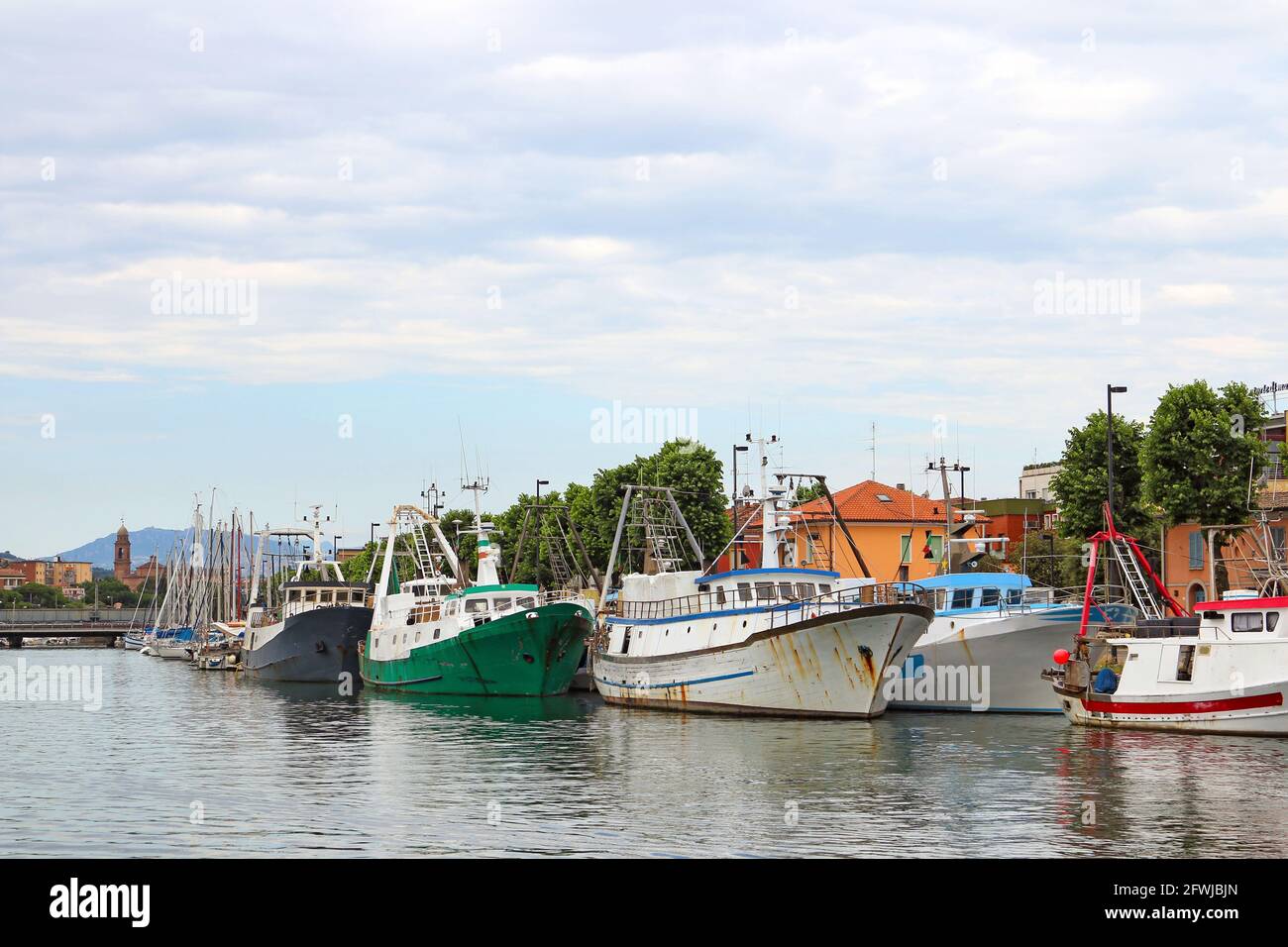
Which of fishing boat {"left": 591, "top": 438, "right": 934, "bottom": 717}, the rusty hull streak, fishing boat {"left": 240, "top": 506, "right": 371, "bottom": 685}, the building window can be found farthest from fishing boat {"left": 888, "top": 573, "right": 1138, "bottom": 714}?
fishing boat {"left": 240, "top": 506, "right": 371, "bottom": 685}

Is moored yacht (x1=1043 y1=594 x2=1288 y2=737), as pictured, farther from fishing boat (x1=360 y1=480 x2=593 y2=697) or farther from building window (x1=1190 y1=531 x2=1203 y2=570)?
building window (x1=1190 y1=531 x2=1203 y2=570)

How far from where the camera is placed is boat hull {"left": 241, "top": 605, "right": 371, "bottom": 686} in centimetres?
7856

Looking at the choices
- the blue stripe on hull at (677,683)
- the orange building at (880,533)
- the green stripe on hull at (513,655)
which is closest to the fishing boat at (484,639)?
the green stripe on hull at (513,655)

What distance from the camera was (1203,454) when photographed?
196 ft

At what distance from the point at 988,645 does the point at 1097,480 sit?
16666mm

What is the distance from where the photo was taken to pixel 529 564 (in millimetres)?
104000

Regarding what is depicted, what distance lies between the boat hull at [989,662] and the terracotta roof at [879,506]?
160 feet

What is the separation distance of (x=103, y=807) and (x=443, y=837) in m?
8.30

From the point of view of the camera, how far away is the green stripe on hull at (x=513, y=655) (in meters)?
59.6

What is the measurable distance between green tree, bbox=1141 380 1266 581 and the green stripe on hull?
24.1 metres

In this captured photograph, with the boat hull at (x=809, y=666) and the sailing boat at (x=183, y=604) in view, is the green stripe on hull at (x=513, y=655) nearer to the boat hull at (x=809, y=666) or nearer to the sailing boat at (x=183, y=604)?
the boat hull at (x=809, y=666)

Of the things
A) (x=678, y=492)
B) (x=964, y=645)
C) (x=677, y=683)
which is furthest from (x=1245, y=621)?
(x=678, y=492)

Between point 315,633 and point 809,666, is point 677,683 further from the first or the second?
point 315,633
